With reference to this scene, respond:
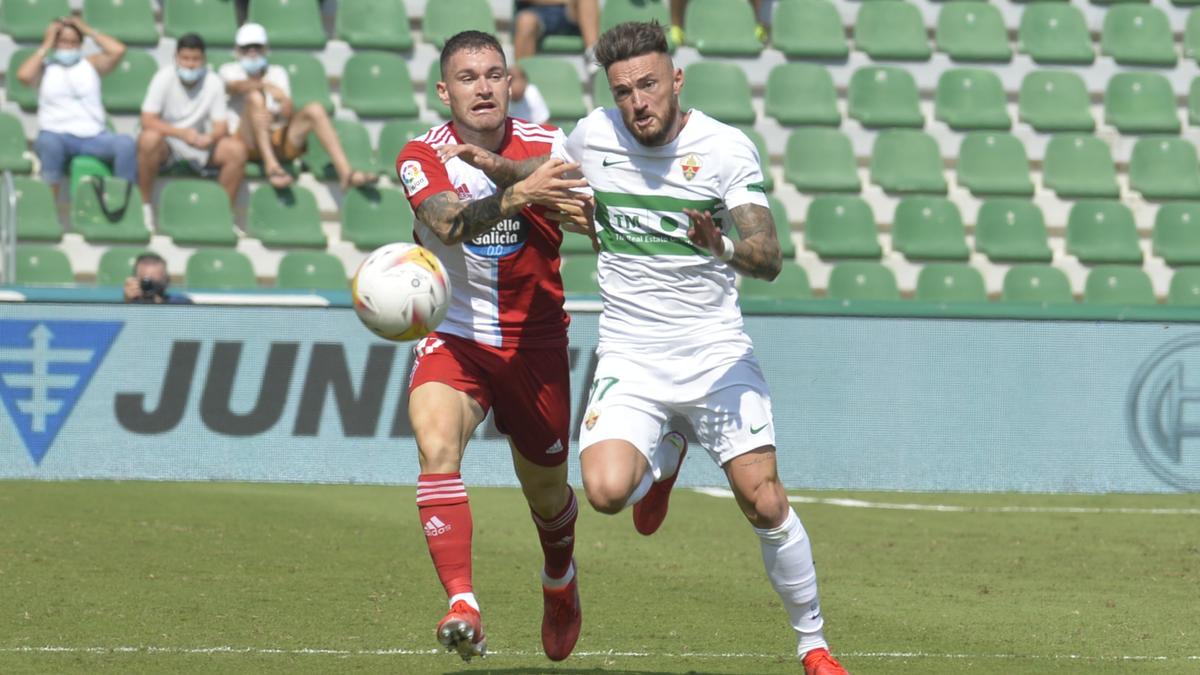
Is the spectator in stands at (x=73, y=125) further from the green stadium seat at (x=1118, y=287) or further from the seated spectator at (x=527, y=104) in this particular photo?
the green stadium seat at (x=1118, y=287)

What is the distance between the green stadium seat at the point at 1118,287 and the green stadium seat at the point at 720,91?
12.4 feet

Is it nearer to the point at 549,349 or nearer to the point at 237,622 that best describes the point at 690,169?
the point at 549,349

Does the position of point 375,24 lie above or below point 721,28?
above

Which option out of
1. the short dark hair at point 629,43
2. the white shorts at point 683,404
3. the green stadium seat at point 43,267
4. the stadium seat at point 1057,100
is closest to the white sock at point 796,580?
the white shorts at point 683,404

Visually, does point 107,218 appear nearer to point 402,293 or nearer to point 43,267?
point 43,267

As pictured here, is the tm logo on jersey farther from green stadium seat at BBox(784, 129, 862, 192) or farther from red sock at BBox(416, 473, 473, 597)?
green stadium seat at BBox(784, 129, 862, 192)

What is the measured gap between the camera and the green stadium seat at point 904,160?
17.0 meters

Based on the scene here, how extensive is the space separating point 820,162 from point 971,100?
6.68 ft

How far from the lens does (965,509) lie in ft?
39.9

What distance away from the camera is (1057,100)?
17.9 m

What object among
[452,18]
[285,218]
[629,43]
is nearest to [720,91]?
[452,18]

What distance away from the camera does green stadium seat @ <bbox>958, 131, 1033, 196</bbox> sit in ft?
56.1

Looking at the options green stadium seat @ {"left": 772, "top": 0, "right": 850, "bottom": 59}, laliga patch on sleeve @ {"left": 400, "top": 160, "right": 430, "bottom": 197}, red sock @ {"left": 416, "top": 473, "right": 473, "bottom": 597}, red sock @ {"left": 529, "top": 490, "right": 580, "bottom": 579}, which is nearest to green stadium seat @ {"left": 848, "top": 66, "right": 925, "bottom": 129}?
green stadium seat @ {"left": 772, "top": 0, "right": 850, "bottom": 59}

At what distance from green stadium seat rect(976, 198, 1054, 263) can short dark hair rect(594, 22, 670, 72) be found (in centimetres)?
1079
